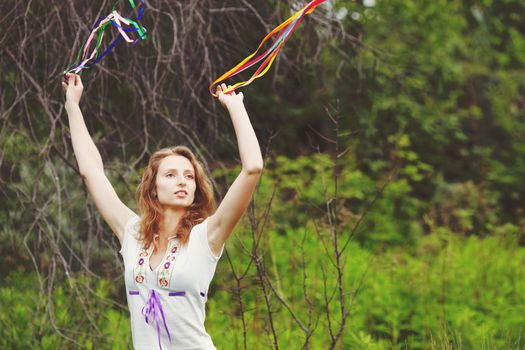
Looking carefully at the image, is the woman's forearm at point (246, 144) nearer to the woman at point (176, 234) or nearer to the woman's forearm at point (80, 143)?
the woman at point (176, 234)

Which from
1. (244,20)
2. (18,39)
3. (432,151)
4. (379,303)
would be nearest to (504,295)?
(379,303)

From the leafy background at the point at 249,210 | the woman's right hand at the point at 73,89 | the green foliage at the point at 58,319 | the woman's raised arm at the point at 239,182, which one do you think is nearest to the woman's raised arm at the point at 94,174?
the woman's right hand at the point at 73,89

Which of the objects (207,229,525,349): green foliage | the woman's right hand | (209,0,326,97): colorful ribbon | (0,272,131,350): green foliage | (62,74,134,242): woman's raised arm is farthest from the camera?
(207,229,525,349): green foliage

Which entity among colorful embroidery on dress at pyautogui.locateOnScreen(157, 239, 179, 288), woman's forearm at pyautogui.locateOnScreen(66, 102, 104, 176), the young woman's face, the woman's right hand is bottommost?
colorful embroidery on dress at pyautogui.locateOnScreen(157, 239, 179, 288)

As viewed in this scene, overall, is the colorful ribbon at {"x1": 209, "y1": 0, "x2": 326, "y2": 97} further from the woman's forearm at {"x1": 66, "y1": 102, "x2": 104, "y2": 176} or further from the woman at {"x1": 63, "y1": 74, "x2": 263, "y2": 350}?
the woman's forearm at {"x1": 66, "y1": 102, "x2": 104, "y2": 176}

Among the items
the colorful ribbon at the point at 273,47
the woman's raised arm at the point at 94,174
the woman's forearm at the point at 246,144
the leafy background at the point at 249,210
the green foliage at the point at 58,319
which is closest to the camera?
the woman's forearm at the point at 246,144

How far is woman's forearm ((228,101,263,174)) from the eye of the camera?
Result: 243 cm

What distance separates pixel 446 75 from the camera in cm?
926

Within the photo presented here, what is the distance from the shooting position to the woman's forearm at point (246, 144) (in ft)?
7.98

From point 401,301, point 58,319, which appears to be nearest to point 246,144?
point 58,319

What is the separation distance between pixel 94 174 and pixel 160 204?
0.93 ft

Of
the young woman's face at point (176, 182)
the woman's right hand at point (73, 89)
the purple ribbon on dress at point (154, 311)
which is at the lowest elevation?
the purple ribbon on dress at point (154, 311)

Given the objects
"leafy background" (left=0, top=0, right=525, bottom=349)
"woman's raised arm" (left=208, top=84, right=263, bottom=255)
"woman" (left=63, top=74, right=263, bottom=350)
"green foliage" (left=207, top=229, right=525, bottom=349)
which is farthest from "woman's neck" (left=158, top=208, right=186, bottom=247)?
"green foliage" (left=207, top=229, right=525, bottom=349)

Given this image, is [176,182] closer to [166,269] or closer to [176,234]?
[176,234]
